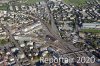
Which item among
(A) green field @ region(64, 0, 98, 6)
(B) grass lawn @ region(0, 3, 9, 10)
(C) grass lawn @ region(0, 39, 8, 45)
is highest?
(B) grass lawn @ region(0, 3, 9, 10)

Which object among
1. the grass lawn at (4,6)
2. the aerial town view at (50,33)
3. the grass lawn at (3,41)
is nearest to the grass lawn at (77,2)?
the aerial town view at (50,33)

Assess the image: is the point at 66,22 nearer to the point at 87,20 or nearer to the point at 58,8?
the point at 87,20

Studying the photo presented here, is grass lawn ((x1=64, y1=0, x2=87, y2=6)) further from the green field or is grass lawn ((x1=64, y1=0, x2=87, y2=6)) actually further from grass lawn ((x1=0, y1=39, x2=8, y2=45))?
grass lawn ((x1=0, y1=39, x2=8, y2=45))

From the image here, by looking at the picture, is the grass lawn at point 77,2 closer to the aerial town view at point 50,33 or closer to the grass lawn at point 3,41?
the aerial town view at point 50,33

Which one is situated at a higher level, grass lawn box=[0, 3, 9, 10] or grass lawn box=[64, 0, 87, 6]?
grass lawn box=[0, 3, 9, 10]

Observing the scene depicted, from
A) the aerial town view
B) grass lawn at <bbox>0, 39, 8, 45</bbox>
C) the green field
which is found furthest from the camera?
the green field

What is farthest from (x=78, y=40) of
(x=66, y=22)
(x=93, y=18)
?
(x=93, y=18)

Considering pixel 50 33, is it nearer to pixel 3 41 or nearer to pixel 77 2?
pixel 3 41

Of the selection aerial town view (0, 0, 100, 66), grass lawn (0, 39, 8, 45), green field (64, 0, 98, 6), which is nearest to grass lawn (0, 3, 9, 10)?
aerial town view (0, 0, 100, 66)

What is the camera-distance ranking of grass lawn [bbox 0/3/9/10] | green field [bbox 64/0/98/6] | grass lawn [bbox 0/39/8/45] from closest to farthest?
grass lawn [bbox 0/39/8/45] → grass lawn [bbox 0/3/9/10] → green field [bbox 64/0/98/6]
